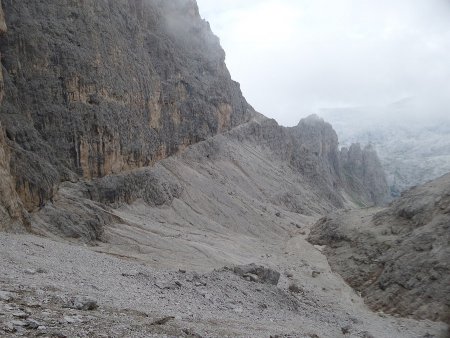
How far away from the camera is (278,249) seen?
64.3 metres

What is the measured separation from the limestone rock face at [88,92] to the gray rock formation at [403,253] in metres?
29.7

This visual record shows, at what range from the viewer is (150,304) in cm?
2077

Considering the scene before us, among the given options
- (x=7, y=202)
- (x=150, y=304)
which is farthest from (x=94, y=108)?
(x=150, y=304)

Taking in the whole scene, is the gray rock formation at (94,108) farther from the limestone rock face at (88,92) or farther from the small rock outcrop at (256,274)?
the small rock outcrop at (256,274)

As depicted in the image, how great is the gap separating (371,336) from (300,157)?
105 m

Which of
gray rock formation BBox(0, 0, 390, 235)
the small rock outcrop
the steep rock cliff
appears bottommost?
the small rock outcrop

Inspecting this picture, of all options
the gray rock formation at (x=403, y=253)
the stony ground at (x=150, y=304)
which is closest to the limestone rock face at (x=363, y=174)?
the gray rock formation at (x=403, y=253)

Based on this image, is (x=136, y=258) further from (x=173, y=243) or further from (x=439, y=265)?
(x=439, y=265)

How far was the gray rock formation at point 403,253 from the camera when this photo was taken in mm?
37500

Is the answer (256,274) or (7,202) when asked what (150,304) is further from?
(7,202)

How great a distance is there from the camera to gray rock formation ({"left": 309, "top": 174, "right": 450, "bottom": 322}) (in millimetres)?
37500

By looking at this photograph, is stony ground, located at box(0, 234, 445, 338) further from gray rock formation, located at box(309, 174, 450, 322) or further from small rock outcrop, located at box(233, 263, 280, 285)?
gray rock formation, located at box(309, 174, 450, 322)

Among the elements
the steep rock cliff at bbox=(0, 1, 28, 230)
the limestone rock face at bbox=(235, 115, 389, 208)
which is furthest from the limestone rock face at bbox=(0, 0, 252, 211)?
the limestone rock face at bbox=(235, 115, 389, 208)

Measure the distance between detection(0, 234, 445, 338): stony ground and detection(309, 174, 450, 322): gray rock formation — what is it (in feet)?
7.86
